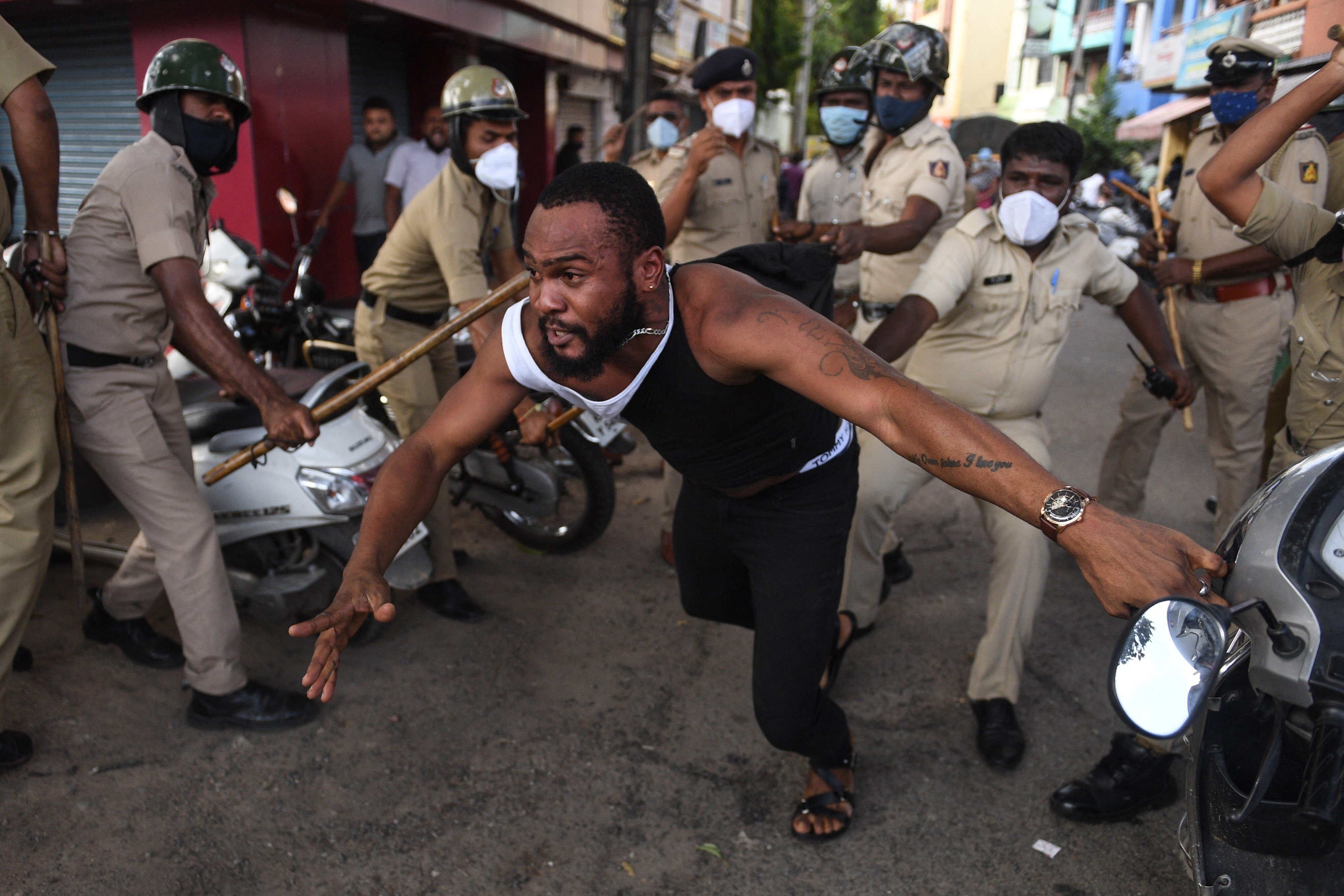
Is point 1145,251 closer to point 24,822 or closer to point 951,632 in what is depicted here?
point 951,632

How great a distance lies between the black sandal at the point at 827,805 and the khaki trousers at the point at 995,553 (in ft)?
2.28

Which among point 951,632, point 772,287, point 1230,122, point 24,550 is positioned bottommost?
point 951,632

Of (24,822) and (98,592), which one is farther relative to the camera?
(98,592)

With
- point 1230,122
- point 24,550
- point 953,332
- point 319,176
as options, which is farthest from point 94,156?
point 1230,122

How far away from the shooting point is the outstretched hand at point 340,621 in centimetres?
176

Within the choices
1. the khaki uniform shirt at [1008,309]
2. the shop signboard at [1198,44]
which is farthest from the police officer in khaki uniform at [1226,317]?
the shop signboard at [1198,44]

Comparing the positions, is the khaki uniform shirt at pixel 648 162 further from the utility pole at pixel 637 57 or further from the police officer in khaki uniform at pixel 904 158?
the police officer in khaki uniform at pixel 904 158

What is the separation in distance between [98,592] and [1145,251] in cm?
485

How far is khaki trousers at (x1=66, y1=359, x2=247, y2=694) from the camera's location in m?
2.99

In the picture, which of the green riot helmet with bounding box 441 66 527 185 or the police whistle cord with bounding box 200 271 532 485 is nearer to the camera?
the police whistle cord with bounding box 200 271 532 485

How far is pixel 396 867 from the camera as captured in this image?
256 cm

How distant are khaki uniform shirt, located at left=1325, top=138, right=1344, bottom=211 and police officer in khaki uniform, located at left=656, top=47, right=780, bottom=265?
222 cm

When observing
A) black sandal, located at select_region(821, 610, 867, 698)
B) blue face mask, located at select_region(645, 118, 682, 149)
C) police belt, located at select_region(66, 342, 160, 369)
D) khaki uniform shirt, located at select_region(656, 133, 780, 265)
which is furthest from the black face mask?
blue face mask, located at select_region(645, 118, 682, 149)

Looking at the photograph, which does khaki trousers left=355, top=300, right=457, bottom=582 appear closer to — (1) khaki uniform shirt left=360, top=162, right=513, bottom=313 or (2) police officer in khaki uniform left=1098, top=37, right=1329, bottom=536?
(1) khaki uniform shirt left=360, top=162, right=513, bottom=313
